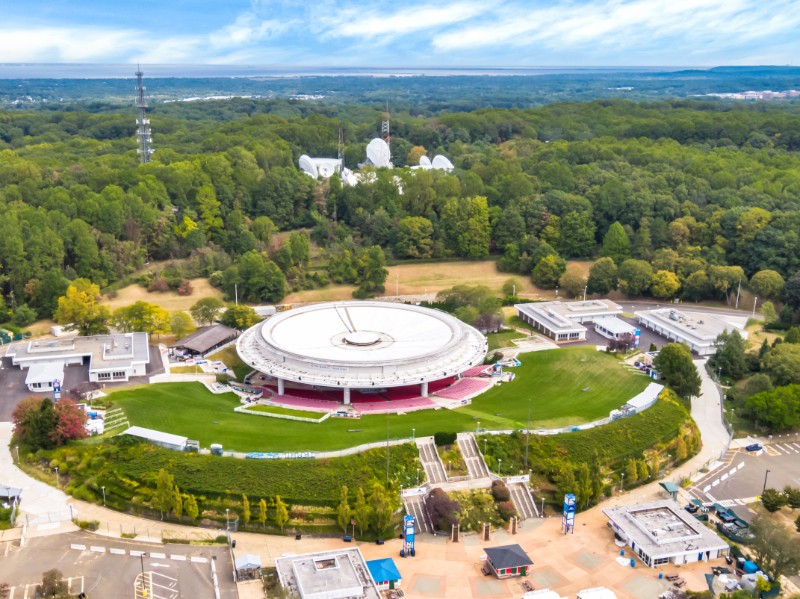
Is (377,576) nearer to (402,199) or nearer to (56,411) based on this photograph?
(56,411)

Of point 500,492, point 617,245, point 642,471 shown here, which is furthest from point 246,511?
point 617,245

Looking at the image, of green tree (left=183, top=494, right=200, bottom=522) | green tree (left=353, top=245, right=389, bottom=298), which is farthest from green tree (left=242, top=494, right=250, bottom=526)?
green tree (left=353, top=245, right=389, bottom=298)

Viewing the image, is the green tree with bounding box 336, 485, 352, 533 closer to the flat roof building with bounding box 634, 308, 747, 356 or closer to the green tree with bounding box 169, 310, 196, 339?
the green tree with bounding box 169, 310, 196, 339

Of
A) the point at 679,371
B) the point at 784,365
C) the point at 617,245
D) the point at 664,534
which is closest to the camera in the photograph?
the point at 664,534

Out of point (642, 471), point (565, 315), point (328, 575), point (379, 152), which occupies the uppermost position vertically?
point (379, 152)

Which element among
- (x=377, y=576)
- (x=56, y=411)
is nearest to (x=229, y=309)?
(x=56, y=411)

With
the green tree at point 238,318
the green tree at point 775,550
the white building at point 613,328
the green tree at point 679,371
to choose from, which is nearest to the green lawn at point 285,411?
the green tree at point 238,318

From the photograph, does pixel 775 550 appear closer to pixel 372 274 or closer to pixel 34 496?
pixel 34 496
